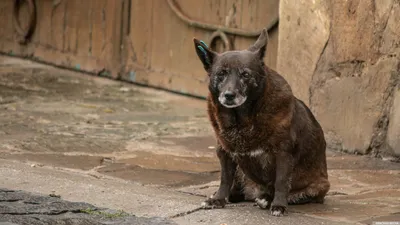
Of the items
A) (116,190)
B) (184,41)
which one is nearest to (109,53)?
(184,41)

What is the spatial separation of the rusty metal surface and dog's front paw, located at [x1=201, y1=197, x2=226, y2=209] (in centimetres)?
364

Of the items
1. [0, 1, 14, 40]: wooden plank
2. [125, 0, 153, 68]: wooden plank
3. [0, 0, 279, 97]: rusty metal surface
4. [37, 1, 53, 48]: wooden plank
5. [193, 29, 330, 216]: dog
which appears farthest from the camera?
[0, 1, 14, 40]: wooden plank

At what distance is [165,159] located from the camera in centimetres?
760

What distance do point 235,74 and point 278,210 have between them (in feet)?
2.69

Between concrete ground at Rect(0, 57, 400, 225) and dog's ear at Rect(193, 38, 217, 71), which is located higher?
dog's ear at Rect(193, 38, 217, 71)

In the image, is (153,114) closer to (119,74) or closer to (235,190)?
(119,74)

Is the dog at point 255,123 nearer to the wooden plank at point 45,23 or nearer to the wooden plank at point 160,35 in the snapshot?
the wooden plank at point 160,35

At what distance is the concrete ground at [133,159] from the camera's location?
19.5 ft

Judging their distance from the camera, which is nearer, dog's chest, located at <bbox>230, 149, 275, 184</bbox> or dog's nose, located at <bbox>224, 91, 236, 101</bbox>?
dog's nose, located at <bbox>224, 91, 236, 101</bbox>

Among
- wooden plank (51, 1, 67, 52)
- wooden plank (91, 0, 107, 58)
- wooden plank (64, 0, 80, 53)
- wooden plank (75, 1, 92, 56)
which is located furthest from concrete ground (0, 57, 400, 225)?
wooden plank (51, 1, 67, 52)

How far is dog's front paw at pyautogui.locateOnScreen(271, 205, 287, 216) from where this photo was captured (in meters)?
5.77

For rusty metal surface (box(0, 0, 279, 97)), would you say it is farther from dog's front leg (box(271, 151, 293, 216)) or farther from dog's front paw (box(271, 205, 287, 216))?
dog's front paw (box(271, 205, 287, 216))

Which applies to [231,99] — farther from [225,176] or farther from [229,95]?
[225,176]

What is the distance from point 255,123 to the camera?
5859 mm
